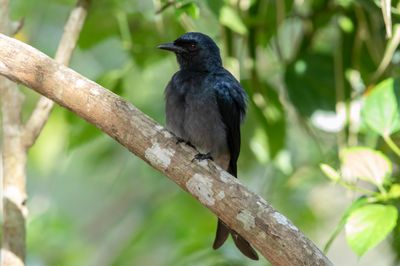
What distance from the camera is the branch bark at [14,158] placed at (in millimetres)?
3531

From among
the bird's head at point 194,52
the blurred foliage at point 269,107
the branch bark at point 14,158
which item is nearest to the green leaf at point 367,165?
the blurred foliage at point 269,107

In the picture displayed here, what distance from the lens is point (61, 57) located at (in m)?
3.84

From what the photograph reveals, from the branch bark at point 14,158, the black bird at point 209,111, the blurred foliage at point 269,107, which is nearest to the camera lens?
the branch bark at point 14,158

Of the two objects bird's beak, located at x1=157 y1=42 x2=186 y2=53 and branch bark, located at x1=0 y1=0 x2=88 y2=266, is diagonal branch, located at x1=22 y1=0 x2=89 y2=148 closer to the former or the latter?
branch bark, located at x1=0 y1=0 x2=88 y2=266

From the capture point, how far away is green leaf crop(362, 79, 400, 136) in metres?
3.37

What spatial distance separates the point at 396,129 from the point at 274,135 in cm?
129

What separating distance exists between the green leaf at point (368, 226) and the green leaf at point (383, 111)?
34 centimetres

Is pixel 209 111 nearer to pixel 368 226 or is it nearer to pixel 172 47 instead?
pixel 172 47

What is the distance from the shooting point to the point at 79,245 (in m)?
7.29

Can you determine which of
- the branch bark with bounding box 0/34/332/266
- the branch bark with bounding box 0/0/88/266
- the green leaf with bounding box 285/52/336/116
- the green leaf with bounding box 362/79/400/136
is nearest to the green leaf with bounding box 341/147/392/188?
the green leaf with bounding box 362/79/400/136

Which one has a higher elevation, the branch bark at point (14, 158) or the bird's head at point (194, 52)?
the bird's head at point (194, 52)

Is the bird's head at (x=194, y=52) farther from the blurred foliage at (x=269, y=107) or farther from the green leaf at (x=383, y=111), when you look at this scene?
the green leaf at (x=383, y=111)

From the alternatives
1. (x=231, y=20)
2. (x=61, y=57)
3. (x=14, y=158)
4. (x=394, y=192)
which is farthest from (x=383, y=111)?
(x=14, y=158)

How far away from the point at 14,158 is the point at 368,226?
1.57m
